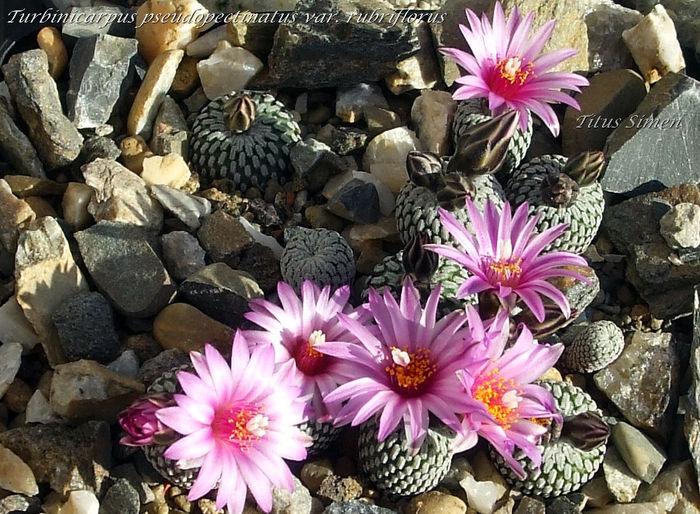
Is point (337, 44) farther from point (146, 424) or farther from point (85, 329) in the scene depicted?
point (146, 424)

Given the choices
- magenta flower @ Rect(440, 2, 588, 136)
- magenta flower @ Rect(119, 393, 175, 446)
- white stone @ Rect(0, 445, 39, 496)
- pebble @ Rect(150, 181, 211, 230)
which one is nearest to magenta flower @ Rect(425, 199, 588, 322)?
magenta flower @ Rect(440, 2, 588, 136)

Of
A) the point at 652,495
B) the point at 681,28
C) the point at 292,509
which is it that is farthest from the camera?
the point at 681,28

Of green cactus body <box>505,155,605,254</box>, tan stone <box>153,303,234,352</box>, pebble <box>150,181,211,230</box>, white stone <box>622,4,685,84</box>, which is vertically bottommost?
tan stone <box>153,303,234,352</box>

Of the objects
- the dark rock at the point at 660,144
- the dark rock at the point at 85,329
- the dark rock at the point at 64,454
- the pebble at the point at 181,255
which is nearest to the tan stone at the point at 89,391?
the dark rock at the point at 64,454

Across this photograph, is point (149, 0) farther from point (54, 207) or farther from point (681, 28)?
point (681, 28)

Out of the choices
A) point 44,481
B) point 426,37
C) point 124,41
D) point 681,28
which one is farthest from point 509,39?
point 44,481

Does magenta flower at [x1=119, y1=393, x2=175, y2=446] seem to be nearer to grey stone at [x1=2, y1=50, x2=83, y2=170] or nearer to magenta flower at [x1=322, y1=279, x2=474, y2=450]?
magenta flower at [x1=322, y1=279, x2=474, y2=450]

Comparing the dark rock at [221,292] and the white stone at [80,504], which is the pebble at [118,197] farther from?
the white stone at [80,504]
